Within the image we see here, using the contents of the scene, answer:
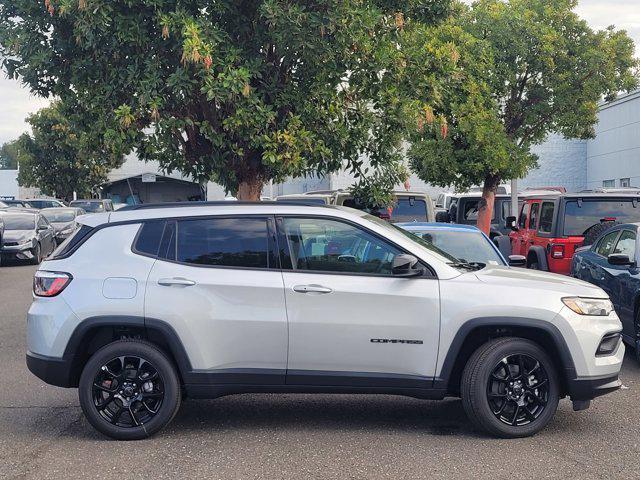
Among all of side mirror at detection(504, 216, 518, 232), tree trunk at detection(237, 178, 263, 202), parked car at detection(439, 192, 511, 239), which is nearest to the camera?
tree trunk at detection(237, 178, 263, 202)

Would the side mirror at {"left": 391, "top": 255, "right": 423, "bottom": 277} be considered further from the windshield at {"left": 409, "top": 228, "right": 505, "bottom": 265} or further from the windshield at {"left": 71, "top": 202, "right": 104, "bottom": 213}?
the windshield at {"left": 71, "top": 202, "right": 104, "bottom": 213}

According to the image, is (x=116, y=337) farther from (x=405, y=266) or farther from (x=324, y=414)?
(x=405, y=266)

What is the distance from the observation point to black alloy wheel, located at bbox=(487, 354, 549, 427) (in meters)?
6.37

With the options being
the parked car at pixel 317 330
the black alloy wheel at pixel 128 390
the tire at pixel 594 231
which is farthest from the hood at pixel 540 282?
the tire at pixel 594 231

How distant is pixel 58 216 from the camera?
1235 inches

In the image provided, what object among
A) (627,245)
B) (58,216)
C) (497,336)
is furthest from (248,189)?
(58,216)

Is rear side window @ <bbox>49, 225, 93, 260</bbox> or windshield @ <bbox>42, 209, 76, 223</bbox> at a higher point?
rear side window @ <bbox>49, 225, 93, 260</bbox>

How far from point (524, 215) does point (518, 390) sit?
948 centimetres

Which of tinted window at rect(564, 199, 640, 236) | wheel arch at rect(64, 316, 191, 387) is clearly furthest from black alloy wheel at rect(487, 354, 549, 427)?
tinted window at rect(564, 199, 640, 236)

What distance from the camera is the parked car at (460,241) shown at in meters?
10.7

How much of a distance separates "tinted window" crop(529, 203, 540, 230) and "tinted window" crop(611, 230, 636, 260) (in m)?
4.07

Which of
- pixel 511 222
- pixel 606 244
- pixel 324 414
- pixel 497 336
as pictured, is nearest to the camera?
pixel 497 336

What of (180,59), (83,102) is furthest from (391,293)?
(83,102)

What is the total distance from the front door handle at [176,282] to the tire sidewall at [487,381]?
7.36 feet
